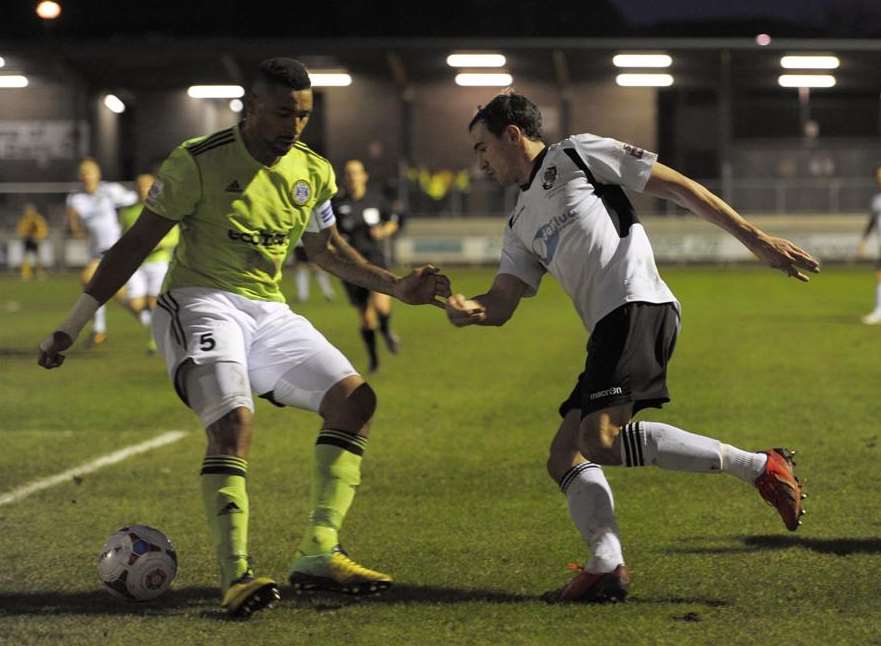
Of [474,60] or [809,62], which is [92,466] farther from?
[809,62]

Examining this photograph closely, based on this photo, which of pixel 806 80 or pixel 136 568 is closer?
pixel 136 568

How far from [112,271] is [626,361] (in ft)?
6.99

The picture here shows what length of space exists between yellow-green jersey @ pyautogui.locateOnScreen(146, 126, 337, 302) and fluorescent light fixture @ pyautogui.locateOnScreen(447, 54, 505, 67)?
131ft

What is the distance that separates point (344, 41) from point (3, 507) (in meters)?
37.7

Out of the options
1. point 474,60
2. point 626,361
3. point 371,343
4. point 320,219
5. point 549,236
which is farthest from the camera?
point 474,60

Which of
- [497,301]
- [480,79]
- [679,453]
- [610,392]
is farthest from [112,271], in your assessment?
[480,79]

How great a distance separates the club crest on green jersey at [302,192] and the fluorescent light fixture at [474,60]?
131ft

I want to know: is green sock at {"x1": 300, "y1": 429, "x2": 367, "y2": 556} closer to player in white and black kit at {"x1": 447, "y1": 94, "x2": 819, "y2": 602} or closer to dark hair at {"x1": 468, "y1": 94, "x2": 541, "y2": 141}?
player in white and black kit at {"x1": 447, "y1": 94, "x2": 819, "y2": 602}

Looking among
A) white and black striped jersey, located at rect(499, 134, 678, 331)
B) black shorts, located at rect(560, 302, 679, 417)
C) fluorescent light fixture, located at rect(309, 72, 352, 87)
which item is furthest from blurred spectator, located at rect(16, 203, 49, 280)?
black shorts, located at rect(560, 302, 679, 417)

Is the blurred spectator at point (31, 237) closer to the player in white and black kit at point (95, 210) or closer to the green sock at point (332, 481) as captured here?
the player in white and black kit at point (95, 210)

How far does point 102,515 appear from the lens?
7.76 metres

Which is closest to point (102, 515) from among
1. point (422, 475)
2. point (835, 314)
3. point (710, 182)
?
point (422, 475)

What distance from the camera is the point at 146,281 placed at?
1816cm

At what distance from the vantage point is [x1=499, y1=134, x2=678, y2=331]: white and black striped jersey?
18.8 feet
